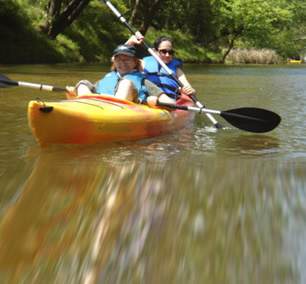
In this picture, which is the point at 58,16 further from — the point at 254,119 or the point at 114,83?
the point at 254,119

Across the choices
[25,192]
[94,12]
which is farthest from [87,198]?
[94,12]

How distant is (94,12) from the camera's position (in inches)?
935

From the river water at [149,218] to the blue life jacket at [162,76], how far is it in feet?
7.10

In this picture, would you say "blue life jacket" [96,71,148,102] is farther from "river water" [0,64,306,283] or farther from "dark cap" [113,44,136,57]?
"river water" [0,64,306,283]

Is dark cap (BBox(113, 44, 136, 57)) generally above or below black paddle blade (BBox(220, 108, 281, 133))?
above

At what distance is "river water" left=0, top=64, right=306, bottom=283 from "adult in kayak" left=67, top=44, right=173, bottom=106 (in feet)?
3.28

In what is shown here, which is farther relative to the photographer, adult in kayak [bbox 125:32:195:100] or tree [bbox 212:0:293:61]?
Result: tree [bbox 212:0:293:61]

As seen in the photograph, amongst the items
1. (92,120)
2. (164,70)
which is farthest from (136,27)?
(92,120)

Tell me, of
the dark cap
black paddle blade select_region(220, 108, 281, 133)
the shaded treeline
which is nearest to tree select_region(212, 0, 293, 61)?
the shaded treeline

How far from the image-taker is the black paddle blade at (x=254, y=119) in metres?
4.88

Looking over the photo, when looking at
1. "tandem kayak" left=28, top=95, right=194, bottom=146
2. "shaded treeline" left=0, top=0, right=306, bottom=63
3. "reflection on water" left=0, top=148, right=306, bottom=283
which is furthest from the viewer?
"shaded treeline" left=0, top=0, right=306, bottom=63

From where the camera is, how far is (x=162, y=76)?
19.7ft

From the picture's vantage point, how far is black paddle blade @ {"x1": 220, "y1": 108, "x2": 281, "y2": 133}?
16.0 feet

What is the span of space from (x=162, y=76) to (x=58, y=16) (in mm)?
13457
